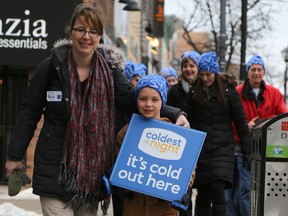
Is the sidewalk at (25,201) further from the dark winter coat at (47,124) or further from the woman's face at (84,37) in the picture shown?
the woman's face at (84,37)

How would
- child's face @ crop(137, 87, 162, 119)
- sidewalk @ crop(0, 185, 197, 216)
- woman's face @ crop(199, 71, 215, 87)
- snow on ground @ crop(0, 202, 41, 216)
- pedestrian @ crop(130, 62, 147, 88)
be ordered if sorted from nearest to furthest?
child's face @ crop(137, 87, 162, 119) < woman's face @ crop(199, 71, 215, 87) < pedestrian @ crop(130, 62, 147, 88) < snow on ground @ crop(0, 202, 41, 216) < sidewalk @ crop(0, 185, 197, 216)

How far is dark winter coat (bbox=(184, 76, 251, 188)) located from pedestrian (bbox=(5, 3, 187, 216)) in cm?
274

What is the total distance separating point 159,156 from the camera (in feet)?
17.6

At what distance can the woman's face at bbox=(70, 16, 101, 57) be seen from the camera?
5.23 meters

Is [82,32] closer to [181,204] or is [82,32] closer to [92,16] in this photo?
[92,16]

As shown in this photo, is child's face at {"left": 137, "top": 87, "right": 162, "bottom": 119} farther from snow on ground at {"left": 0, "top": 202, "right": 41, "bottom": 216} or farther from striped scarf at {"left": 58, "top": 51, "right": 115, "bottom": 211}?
snow on ground at {"left": 0, "top": 202, "right": 41, "bottom": 216}

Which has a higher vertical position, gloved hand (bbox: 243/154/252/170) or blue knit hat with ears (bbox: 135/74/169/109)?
blue knit hat with ears (bbox: 135/74/169/109)

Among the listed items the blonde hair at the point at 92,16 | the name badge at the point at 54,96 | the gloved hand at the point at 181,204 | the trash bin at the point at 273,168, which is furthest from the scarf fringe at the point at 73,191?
the trash bin at the point at 273,168

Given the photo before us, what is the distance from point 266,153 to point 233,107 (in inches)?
90.4

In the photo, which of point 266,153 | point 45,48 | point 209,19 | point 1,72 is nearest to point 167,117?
point 266,153

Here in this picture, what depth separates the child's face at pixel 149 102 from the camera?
5379 millimetres

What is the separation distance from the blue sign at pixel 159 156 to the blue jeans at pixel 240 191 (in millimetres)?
3478

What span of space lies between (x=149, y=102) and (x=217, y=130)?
2.75 m

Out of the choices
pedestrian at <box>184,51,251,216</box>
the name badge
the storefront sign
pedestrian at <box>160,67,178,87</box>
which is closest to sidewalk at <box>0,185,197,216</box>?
pedestrian at <box>160,67,178,87</box>
